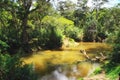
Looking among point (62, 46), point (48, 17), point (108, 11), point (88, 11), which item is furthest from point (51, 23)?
point (88, 11)

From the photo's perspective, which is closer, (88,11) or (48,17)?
(48,17)

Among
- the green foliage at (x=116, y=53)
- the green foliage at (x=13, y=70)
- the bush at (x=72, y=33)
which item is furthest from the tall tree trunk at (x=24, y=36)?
the green foliage at (x=13, y=70)

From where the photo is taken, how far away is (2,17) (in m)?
29.5

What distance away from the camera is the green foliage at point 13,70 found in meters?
11.8

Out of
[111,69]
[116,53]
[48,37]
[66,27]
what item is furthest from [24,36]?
[111,69]

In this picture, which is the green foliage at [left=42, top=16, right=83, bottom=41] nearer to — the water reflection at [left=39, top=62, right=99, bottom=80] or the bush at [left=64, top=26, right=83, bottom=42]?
the bush at [left=64, top=26, right=83, bottom=42]

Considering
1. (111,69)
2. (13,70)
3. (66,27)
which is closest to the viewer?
(13,70)

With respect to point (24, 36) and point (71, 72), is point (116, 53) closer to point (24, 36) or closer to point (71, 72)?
point (71, 72)

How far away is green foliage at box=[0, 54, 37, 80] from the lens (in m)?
11.8

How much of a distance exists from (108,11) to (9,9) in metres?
29.6

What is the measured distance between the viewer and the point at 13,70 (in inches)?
476

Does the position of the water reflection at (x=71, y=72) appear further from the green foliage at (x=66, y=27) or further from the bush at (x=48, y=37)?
the green foliage at (x=66, y=27)

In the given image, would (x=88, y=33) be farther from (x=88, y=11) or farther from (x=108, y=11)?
(x=88, y=11)

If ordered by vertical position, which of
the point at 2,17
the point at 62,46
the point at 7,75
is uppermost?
the point at 2,17
